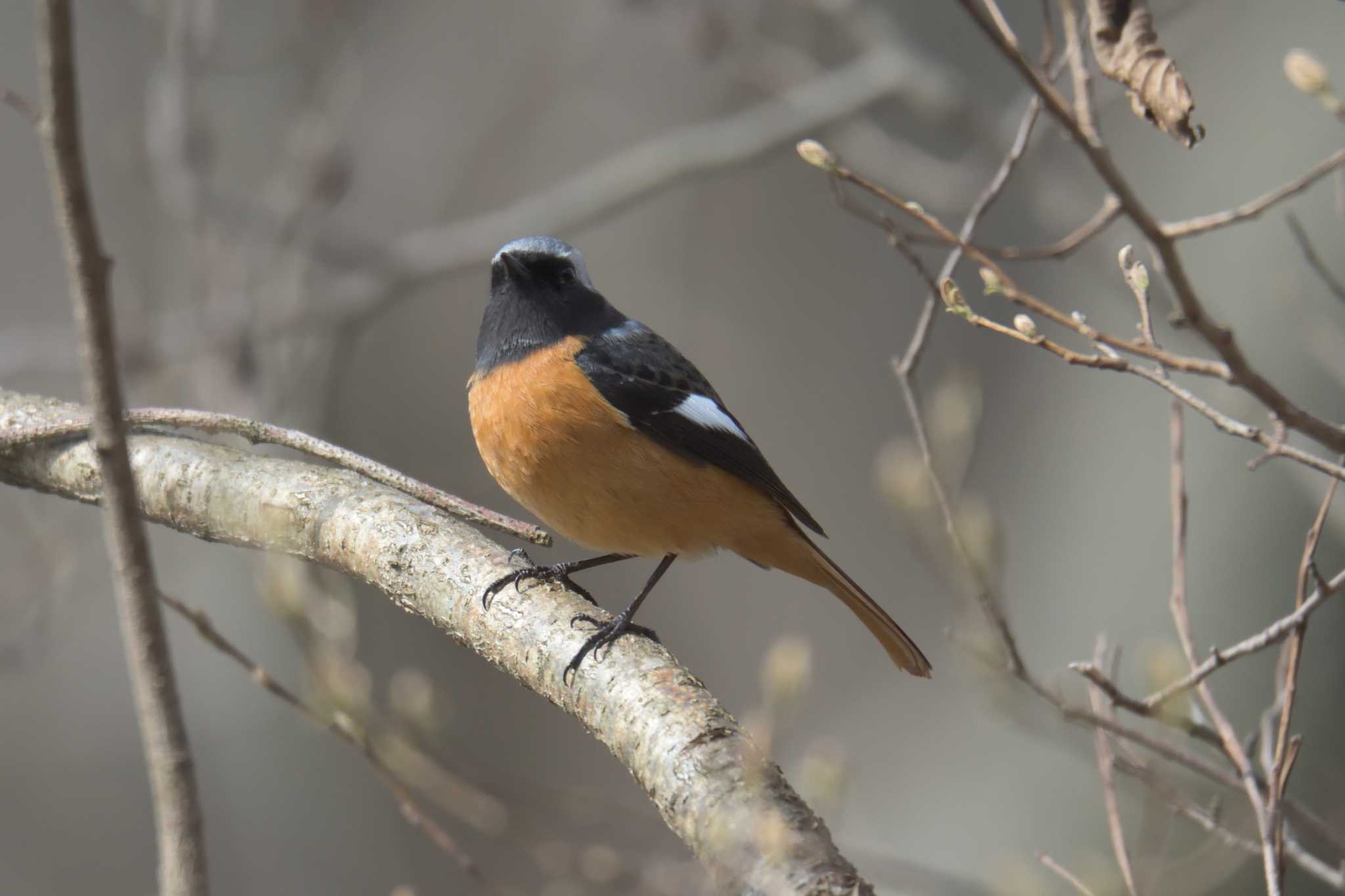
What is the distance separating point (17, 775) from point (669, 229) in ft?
15.8

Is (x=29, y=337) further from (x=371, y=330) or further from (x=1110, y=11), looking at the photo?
(x=1110, y=11)

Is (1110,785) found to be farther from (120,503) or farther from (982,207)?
(120,503)

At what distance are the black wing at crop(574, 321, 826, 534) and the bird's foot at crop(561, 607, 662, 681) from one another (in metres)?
0.96

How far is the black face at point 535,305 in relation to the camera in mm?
3654

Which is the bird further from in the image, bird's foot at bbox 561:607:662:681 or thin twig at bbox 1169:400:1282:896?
thin twig at bbox 1169:400:1282:896

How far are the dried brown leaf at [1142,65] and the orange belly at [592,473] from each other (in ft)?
5.65

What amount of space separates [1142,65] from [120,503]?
1567 millimetres

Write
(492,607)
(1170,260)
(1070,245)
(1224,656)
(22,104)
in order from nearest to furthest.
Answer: (1170,260), (22,104), (1224,656), (1070,245), (492,607)

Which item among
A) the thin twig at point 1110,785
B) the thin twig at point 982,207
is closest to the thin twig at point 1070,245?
the thin twig at point 982,207

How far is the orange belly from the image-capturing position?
324 centimetres

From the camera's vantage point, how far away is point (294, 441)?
2.68 metres

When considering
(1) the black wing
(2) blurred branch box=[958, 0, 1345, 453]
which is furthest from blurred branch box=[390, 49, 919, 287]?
(2) blurred branch box=[958, 0, 1345, 453]

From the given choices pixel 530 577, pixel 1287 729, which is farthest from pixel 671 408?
pixel 1287 729

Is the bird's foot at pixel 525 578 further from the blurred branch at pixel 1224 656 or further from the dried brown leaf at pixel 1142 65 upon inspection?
the dried brown leaf at pixel 1142 65
